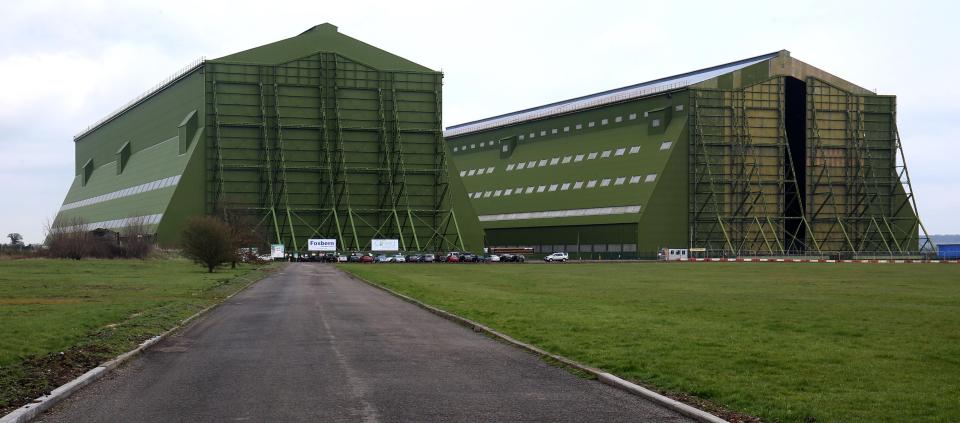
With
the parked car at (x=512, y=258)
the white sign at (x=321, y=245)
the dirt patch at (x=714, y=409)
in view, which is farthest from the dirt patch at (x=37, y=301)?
the parked car at (x=512, y=258)

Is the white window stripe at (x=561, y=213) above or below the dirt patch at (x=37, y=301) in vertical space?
above

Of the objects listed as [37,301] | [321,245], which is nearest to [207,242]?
[37,301]

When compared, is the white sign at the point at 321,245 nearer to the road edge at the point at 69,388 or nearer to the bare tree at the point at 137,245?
the bare tree at the point at 137,245

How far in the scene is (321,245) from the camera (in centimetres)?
10856

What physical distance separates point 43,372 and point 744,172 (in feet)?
346

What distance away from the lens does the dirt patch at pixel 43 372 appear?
13.0 metres

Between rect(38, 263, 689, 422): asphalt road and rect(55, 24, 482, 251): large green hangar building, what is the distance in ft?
284

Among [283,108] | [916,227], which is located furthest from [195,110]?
[916,227]

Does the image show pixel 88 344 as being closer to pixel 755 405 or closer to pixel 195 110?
pixel 755 405

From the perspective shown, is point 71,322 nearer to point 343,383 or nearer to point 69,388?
point 69,388

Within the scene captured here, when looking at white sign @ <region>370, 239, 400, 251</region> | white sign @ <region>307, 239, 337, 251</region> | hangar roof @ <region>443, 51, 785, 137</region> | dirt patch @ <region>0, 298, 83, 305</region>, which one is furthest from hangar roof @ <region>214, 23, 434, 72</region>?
dirt patch @ <region>0, 298, 83, 305</region>

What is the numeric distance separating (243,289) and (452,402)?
Answer: 34235mm

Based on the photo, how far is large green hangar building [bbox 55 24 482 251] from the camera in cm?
10806

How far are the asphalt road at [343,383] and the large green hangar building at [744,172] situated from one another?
8864 centimetres
